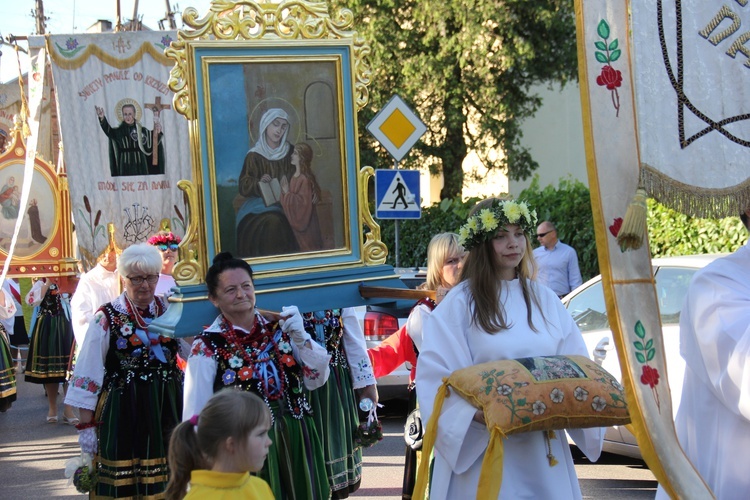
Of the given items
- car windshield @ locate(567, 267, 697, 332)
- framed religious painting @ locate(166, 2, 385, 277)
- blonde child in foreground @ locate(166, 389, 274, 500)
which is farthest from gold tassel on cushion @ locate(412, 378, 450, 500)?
car windshield @ locate(567, 267, 697, 332)

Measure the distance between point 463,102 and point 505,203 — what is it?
18.1 meters

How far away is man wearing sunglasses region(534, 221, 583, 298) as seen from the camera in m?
13.1

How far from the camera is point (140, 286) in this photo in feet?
20.0

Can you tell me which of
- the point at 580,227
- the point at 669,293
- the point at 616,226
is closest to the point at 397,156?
the point at 669,293

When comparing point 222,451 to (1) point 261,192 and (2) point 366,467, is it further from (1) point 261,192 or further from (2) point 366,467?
(2) point 366,467

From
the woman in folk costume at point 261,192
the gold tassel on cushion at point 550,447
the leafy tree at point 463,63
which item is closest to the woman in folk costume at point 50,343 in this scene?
the woman in folk costume at point 261,192

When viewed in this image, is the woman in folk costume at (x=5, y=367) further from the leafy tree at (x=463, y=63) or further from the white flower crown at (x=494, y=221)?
the leafy tree at (x=463, y=63)

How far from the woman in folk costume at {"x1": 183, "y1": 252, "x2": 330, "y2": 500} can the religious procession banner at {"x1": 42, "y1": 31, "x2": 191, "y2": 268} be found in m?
3.92

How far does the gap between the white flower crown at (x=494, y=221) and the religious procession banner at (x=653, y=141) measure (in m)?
1.34

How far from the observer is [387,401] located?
1216 cm

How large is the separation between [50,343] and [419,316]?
25.4 feet

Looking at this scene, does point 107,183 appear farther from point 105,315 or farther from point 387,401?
point 387,401

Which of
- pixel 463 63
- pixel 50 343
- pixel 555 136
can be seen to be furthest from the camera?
pixel 555 136

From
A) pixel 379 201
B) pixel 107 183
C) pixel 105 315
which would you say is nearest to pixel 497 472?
pixel 105 315
